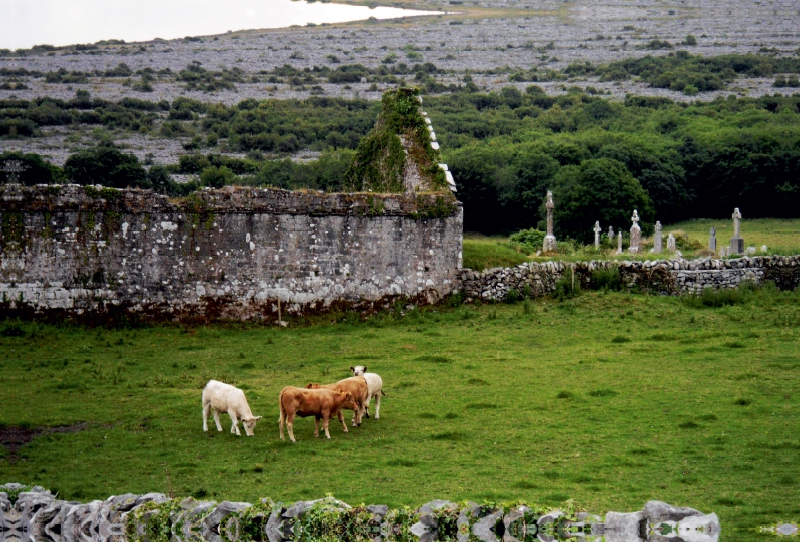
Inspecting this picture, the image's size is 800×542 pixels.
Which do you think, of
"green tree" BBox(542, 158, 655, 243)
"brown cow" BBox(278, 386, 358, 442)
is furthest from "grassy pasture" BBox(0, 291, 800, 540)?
"green tree" BBox(542, 158, 655, 243)

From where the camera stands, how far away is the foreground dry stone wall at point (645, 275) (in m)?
30.0

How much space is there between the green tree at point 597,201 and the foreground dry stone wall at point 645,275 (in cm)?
2751

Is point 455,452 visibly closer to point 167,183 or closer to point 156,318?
point 156,318

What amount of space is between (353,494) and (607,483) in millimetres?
3488

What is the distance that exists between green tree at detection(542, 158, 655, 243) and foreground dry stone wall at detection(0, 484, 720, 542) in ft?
161

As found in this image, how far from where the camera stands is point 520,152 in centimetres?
8106

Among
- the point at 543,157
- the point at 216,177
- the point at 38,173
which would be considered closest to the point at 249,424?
the point at 38,173

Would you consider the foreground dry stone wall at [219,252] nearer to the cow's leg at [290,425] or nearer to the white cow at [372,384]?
the white cow at [372,384]

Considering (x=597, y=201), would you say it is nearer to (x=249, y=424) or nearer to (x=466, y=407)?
(x=466, y=407)

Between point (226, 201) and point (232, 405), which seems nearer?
point (232, 405)

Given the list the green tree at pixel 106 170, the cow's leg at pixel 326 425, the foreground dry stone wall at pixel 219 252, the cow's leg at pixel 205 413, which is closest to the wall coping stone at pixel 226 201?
the foreground dry stone wall at pixel 219 252

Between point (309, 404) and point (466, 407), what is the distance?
11.4 ft

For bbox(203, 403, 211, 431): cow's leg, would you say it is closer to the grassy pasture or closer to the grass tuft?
the grassy pasture

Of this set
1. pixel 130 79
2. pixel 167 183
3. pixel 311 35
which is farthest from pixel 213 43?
pixel 167 183
